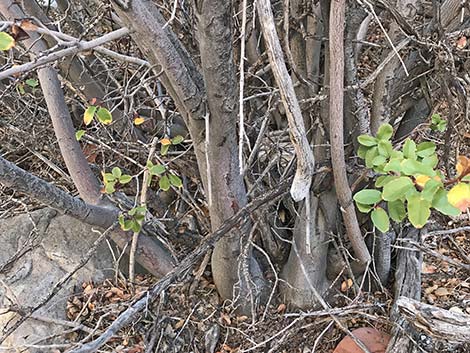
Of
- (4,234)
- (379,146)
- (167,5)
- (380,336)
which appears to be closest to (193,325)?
(380,336)

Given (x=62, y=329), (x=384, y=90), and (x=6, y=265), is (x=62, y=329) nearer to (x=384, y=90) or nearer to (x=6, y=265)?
(x=6, y=265)

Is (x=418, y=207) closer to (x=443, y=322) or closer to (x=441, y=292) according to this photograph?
(x=443, y=322)

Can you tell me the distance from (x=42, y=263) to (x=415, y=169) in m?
1.32

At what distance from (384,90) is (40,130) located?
1221mm

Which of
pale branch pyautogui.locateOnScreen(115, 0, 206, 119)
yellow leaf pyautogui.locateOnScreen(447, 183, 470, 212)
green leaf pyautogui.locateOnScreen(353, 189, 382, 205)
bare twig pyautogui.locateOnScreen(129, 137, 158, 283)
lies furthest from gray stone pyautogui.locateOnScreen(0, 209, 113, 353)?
yellow leaf pyautogui.locateOnScreen(447, 183, 470, 212)

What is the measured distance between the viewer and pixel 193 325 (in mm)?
1543

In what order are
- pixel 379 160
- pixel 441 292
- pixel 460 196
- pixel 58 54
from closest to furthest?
1. pixel 460 196
2. pixel 58 54
3. pixel 379 160
4. pixel 441 292

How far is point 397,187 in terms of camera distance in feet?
2.85

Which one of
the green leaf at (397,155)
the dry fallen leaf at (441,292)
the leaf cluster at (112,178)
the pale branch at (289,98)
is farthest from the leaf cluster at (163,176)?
the dry fallen leaf at (441,292)

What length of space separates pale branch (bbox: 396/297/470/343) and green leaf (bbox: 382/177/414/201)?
1.14ft

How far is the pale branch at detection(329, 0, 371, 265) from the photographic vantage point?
0.96 meters

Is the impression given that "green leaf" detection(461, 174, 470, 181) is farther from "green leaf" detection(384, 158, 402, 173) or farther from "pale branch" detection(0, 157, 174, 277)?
"pale branch" detection(0, 157, 174, 277)

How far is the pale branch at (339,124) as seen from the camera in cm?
96

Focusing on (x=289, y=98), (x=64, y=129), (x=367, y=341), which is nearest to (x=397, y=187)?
(x=289, y=98)
